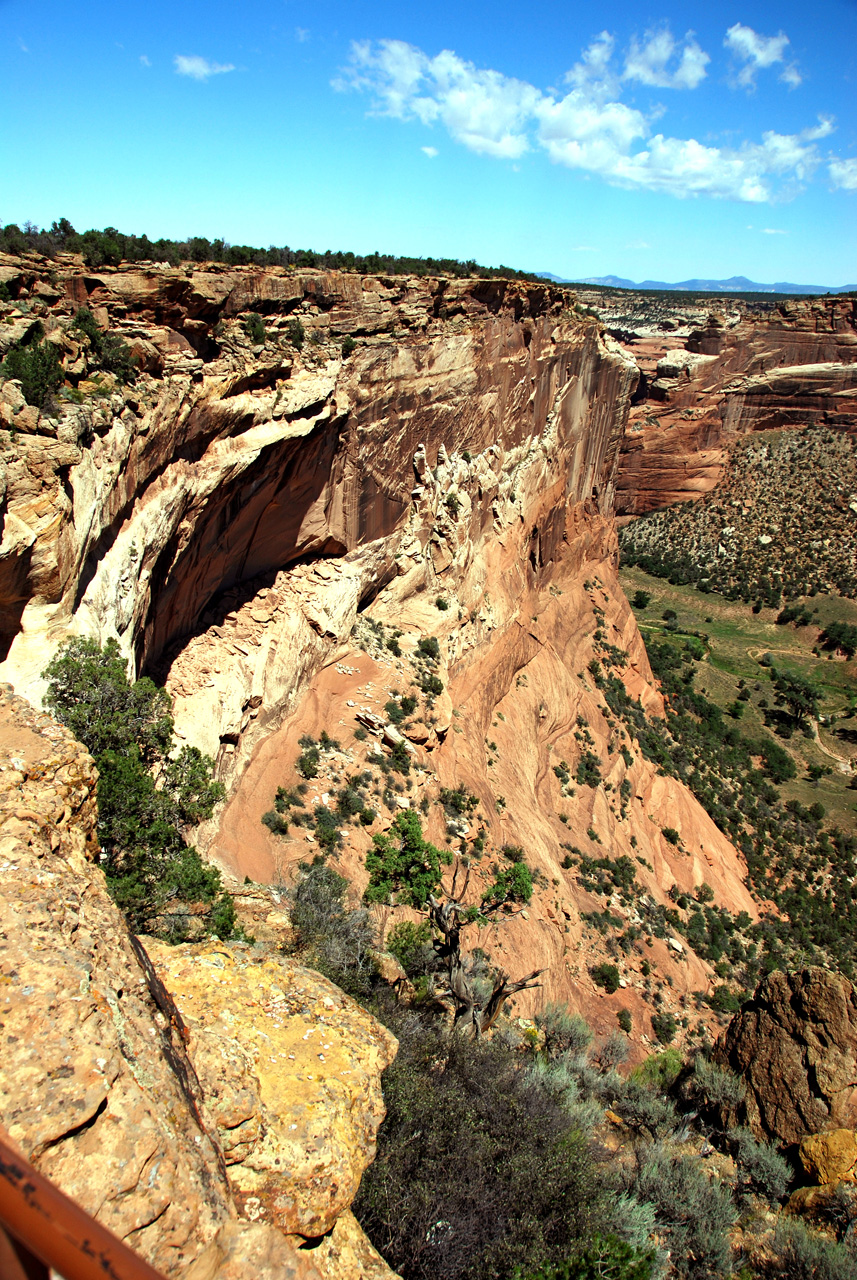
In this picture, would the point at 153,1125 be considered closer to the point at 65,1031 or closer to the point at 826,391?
the point at 65,1031

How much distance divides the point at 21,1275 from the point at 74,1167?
3.05 meters

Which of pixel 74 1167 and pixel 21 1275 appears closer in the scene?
pixel 21 1275

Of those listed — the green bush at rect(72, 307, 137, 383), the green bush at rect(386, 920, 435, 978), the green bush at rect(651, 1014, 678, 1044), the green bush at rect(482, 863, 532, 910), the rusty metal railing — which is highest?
the green bush at rect(72, 307, 137, 383)

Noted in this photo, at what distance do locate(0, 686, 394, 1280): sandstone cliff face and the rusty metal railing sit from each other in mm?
3004

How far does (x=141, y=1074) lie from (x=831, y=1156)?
11.2 m

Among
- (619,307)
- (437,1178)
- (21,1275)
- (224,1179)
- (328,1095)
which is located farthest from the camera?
(619,307)

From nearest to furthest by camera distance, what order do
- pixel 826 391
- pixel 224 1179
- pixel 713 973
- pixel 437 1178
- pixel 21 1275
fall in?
pixel 21 1275
pixel 224 1179
pixel 437 1178
pixel 713 973
pixel 826 391

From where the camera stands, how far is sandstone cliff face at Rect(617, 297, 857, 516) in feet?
252

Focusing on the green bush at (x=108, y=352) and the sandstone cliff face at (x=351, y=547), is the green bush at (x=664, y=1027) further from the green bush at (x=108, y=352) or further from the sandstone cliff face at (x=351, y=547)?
the green bush at (x=108, y=352)

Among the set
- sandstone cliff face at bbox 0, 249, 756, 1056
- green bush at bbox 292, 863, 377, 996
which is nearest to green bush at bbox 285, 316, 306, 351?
sandstone cliff face at bbox 0, 249, 756, 1056

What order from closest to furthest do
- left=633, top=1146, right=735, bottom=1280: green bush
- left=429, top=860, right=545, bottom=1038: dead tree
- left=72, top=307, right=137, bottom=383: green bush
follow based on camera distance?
left=633, top=1146, right=735, bottom=1280: green bush → left=429, top=860, right=545, bottom=1038: dead tree → left=72, top=307, right=137, bottom=383: green bush

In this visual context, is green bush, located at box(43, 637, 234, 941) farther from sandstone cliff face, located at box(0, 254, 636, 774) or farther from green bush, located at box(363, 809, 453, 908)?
green bush, located at box(363, 809, 453, 908)

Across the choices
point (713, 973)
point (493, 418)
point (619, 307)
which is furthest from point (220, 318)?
point (619, 307)

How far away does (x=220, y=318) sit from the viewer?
734 inches
